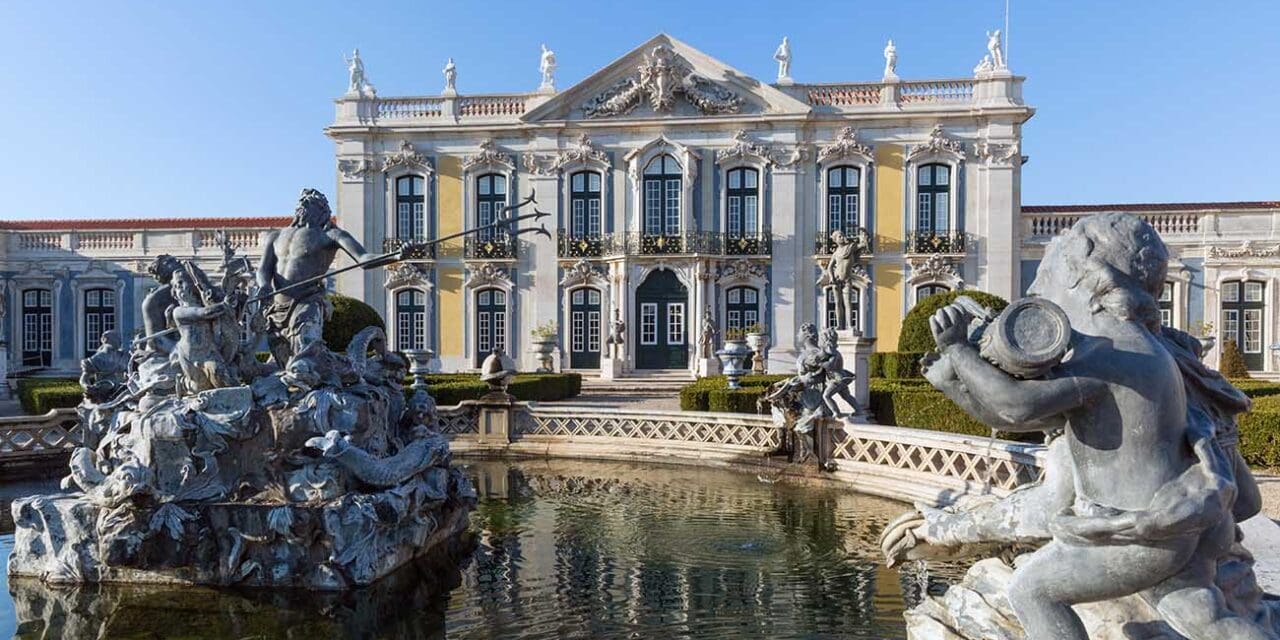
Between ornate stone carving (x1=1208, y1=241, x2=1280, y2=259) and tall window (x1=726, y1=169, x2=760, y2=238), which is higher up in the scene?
tall window (x1=726, y1=169, x2=760, y2=238)

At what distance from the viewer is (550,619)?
4.62 metres

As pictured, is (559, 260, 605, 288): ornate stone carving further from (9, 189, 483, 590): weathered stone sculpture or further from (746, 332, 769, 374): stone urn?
(9, 189, 483, 590): weathered stone sculpture

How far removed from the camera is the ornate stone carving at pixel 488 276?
84.8 feet

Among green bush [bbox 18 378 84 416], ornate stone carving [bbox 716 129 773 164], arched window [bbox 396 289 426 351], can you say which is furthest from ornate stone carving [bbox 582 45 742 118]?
green bush [bbox 18 378 84 416]

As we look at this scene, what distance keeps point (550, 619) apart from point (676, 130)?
2160 cm

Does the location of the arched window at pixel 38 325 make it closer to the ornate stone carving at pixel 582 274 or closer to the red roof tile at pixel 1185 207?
the ornate stone carving at pixel 582 274

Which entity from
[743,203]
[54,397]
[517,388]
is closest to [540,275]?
[743,203]

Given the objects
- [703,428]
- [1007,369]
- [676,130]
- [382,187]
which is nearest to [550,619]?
[1007,369]

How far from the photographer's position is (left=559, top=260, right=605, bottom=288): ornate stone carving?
25.4 metres

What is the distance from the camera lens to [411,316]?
85.8 feet

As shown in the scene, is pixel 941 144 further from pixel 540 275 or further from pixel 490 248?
pixel 490 248

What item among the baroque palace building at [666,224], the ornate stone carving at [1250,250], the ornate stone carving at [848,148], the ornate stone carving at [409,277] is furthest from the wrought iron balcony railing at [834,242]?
the ornate stone carving at [409,277]

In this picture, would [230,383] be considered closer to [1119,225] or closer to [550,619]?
[550,619]

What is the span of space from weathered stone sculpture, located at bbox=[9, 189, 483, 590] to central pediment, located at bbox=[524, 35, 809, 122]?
20.0m
